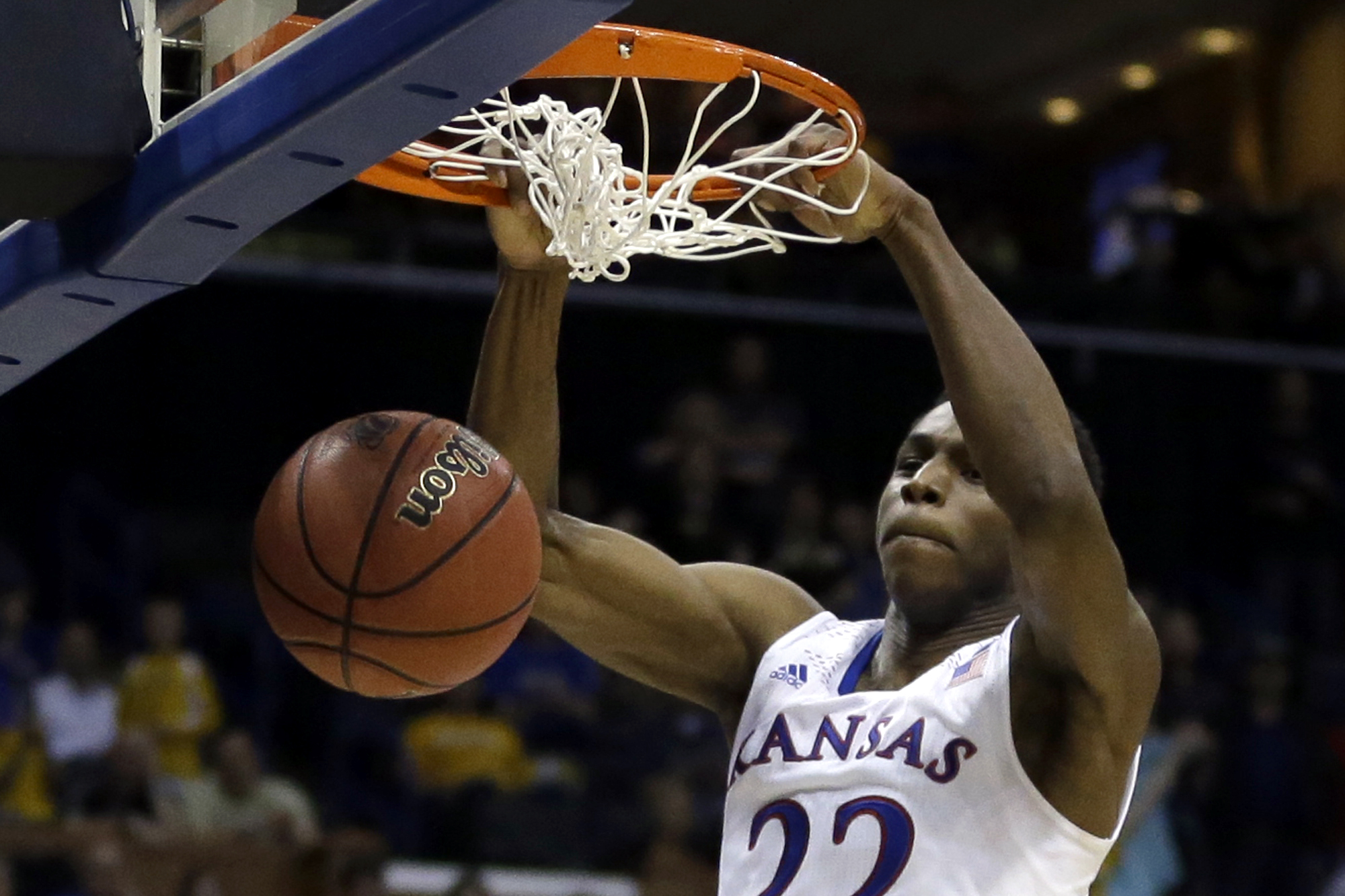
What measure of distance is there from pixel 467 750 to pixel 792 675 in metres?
4.76

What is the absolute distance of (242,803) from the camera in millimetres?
7426

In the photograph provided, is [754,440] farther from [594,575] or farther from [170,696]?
[594,575]

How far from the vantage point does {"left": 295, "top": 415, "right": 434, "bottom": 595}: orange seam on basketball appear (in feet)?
9.21

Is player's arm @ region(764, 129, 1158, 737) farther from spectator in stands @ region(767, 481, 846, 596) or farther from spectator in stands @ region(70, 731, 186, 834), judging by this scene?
spectator in stands @ region(767, 481, 846, 596)

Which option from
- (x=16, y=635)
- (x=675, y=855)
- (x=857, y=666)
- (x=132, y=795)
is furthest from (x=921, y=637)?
(x=16, y=635)

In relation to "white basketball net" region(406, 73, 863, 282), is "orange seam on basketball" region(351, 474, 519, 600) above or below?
below

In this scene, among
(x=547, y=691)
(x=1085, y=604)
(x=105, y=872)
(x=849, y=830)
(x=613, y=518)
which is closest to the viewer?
(x=1085, y=604)

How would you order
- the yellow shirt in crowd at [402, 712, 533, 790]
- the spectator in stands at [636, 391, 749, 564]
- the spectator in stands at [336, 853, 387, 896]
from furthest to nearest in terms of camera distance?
the spectator in stands at [636, 391, 749, 564], the yellow shirt in crowd at [402, 712, 533, 790], the spectator in stands at [336, 853, 387, 896]

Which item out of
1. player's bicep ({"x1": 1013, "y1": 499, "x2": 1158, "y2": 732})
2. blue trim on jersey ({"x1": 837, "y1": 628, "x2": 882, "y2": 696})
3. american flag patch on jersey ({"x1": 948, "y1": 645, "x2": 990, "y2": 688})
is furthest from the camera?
blue trim on jersey ({"x1": 837, "y1": 628, "x2": 882, "y2": 696})

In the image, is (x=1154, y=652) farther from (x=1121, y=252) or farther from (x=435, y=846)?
(x=1121, y=252)

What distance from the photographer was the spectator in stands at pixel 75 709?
24.4 ft

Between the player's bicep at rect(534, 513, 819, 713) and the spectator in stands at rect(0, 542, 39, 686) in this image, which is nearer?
the player's bicep at rect(534, 513, 819, 713)

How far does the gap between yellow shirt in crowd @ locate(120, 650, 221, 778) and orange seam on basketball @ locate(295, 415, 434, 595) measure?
16.3 ft

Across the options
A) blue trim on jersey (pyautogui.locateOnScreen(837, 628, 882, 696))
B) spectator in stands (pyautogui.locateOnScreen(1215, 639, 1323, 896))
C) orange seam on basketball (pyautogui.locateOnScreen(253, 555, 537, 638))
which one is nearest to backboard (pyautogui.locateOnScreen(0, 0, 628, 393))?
orange seam on basketball (pyautogui.locateOnScreen(253, 555, 537, 638))
